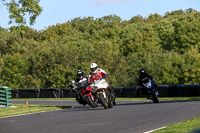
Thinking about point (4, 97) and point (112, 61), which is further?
point (112, 61)

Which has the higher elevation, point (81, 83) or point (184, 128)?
point (81, 83)

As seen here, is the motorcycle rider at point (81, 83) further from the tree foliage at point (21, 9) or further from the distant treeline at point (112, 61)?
the distant treeline at point (112, 61)

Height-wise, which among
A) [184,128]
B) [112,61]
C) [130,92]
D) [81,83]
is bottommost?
[184,128]

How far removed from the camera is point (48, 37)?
10900 centimetres

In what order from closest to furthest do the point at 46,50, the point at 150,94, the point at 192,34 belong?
the point at 150,94, the point at 46,50, the point at 192,34

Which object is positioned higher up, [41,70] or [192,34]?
[192,34]

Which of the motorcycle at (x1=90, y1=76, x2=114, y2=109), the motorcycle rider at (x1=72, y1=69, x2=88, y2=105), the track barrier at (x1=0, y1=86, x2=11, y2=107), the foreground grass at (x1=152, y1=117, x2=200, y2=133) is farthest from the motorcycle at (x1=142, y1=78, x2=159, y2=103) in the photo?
the foreground grass at (x1=152, y1=117, x2=200, y2=133)

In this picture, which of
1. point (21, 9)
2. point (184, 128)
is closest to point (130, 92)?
point (21, 9)

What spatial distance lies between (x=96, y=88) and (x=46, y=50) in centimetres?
5746

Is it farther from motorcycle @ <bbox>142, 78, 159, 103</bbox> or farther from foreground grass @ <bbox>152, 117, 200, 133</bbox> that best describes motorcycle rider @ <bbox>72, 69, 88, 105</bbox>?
foreground grass @ <bbox>152, 117, 200, 133</bbox>

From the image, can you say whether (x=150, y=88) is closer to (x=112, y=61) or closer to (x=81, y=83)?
(x=81, y=83)

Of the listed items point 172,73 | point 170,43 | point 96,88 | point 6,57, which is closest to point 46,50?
point 6,57

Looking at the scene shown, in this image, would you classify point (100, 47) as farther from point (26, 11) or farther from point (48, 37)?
point (26, 11)

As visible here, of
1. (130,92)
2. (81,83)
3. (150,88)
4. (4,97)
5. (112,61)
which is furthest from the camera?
(112,61)
